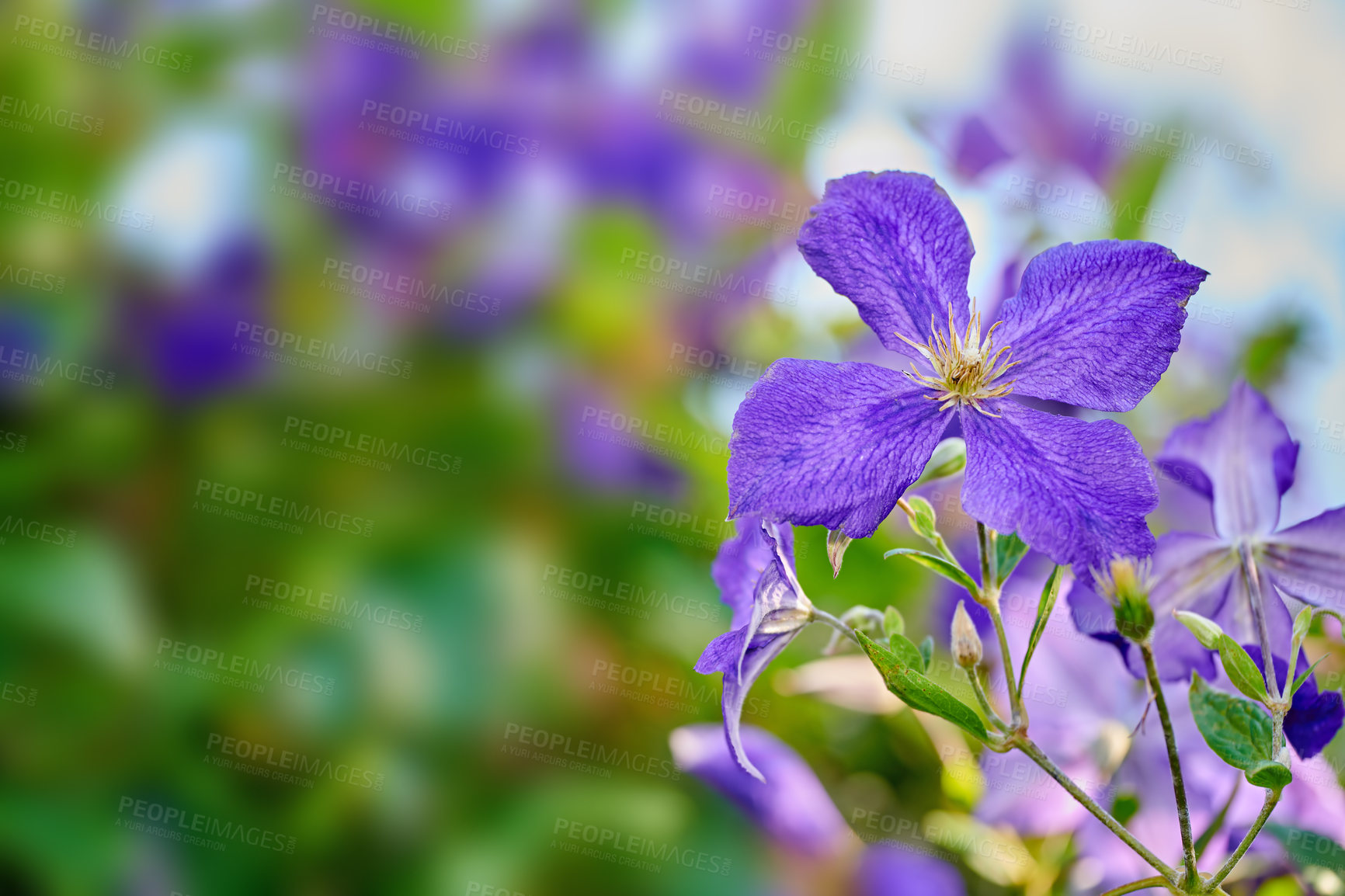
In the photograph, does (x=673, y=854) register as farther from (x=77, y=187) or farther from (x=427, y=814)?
(x=77, y=187)

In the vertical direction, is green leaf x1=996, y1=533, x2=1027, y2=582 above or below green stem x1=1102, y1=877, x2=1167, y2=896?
above

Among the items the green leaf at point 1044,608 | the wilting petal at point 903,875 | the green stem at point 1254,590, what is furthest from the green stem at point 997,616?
the wilting petal at point 903,875

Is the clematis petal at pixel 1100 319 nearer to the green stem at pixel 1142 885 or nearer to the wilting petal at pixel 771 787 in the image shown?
the green stem at pixel 1142 885

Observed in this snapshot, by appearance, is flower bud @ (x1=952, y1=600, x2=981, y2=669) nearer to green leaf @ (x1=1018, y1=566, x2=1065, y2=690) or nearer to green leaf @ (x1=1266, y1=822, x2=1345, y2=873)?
green leaf @ (x1=1018, y1=566, x2=1065, y2=690)

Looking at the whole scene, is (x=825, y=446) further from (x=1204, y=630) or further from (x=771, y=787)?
(x=771, y=787)

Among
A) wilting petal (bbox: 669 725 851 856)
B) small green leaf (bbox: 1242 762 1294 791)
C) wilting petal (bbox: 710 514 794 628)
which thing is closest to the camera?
small green leaf (bbox: 1242 762 1294 791)

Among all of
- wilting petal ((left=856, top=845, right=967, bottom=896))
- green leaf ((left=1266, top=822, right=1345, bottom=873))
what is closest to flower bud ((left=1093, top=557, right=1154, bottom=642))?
green leaf ((left=1266, top=822, right=1345, bottom=873))

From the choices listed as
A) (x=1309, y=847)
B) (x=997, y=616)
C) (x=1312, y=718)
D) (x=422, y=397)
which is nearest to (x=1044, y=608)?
(x=997, y=616)
